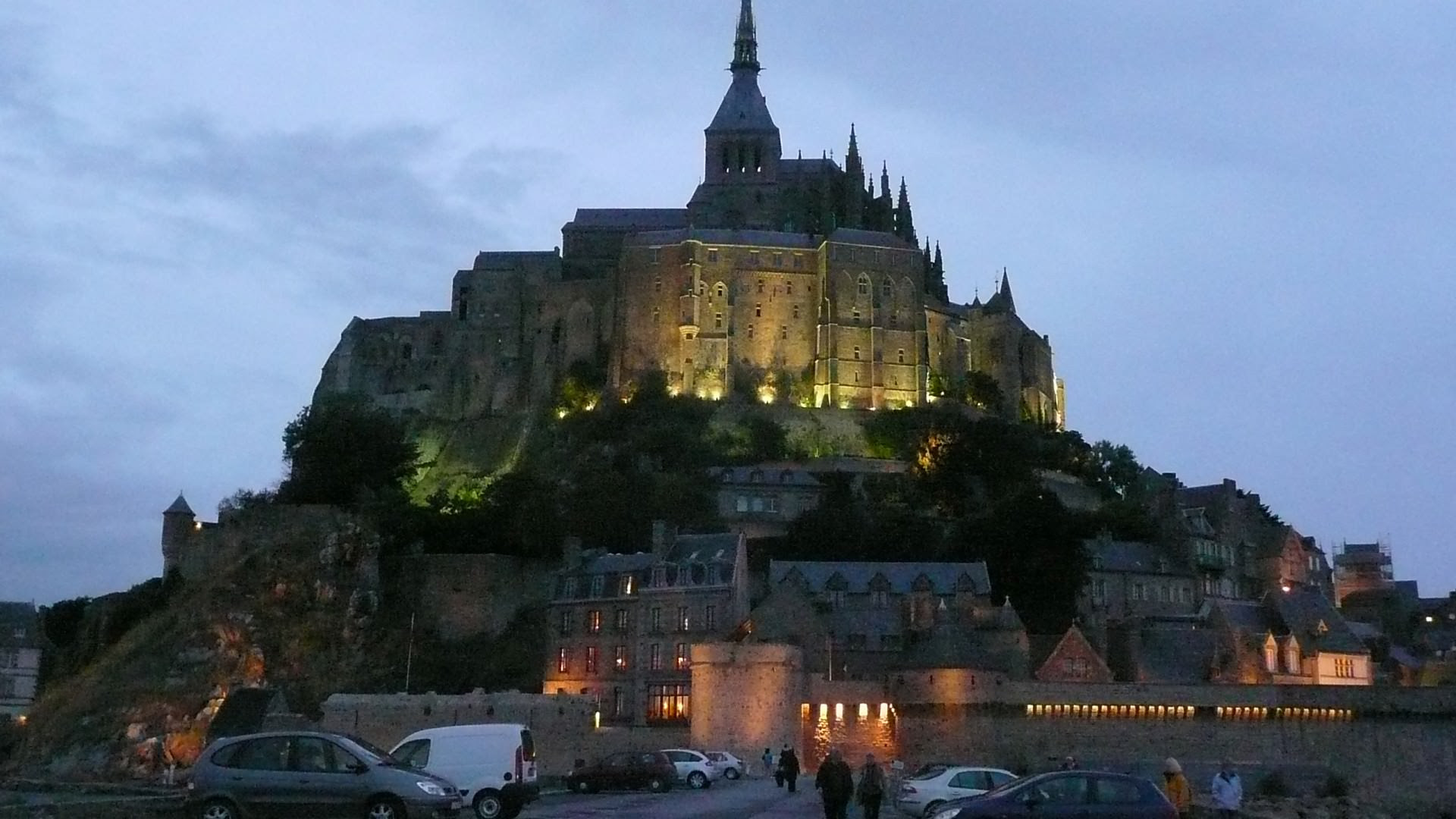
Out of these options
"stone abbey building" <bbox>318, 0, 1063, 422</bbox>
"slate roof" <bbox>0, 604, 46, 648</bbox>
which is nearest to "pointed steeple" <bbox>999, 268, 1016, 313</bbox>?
"stone abbey building" <bbox>318, 0, 1063, 422</bbox>

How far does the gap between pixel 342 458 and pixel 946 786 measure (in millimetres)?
56204

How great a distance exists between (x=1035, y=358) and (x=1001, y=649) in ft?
180

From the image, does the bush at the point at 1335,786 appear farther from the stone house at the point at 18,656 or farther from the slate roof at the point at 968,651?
the stone house at the point at 18,656

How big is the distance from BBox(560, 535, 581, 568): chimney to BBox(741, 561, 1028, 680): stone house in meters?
8.39

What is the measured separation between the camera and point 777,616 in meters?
56.2

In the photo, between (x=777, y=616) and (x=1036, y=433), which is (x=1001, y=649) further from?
(x=1036, y=433)

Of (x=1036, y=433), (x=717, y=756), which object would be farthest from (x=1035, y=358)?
(x=717, y=756)

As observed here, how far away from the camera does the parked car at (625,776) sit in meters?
34.6

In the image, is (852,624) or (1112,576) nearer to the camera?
(852,624)

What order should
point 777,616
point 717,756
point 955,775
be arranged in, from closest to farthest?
1. point 955,775
2. point 717,756
3. point 777,616

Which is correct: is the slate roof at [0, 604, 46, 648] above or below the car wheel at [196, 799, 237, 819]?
above

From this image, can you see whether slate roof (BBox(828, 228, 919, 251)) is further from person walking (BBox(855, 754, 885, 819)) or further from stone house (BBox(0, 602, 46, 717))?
person walking (BBox(855, 754, 885, 819))

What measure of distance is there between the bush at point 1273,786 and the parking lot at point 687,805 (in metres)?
23.6

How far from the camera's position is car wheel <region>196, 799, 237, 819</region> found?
18.7 m
